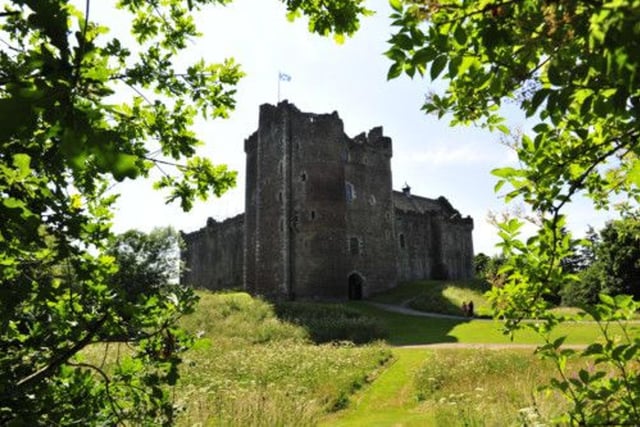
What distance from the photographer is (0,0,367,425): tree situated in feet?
5.04

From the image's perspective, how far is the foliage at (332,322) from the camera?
23547mm

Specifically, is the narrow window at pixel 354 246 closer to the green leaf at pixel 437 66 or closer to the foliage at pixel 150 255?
the foliage at pixel 150 255

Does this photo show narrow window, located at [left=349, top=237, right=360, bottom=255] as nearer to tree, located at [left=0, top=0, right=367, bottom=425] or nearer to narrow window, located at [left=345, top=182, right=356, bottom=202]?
narrow window, located at [left=345, top=182, right=356, bottom=202]

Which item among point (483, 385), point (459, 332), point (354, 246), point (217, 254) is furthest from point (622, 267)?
point (217, 254)

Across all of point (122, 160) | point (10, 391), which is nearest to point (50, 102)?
point (122, 160)

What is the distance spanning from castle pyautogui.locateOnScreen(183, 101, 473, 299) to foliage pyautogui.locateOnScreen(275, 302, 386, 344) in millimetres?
8245

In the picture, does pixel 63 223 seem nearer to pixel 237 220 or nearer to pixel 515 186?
pixel 515 186

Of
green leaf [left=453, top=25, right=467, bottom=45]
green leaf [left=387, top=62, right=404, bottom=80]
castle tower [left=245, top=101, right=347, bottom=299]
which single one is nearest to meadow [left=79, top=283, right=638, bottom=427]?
green leaf [left=387, top=62, right=404, bottom=80]

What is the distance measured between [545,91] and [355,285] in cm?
4008

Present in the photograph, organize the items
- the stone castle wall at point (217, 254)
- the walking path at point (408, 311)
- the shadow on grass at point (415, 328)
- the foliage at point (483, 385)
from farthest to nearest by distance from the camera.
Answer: the stone castle wall at point (217, 254)
the walking path at point (408, 311)
the shadow on grass at point (415, 328)
the foliage at point (483, 385)

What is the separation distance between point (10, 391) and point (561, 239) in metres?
3.48

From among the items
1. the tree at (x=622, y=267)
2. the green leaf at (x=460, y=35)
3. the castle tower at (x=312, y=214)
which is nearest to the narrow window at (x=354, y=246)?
the castle tower at (x=312, y=214)

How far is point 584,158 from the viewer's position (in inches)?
117

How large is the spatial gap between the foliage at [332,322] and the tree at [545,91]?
2018 cm
